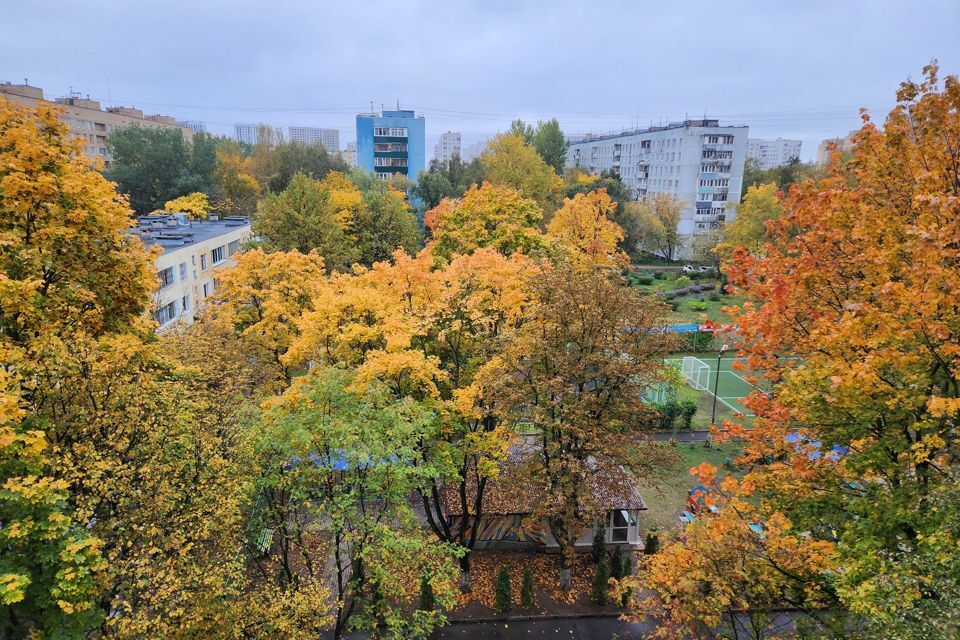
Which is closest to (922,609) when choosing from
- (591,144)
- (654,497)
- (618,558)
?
(618,558)

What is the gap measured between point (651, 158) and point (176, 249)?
72.7m

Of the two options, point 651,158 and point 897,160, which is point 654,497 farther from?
point 651,158

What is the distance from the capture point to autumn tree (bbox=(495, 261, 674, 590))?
1564 centimetres

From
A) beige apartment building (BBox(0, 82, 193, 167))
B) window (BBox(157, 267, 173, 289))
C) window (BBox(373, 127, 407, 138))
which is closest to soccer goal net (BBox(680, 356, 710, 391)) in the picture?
window (BBox(157, 267, 173, 289))

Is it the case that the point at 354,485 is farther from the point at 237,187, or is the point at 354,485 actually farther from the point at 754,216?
the point at 237,187

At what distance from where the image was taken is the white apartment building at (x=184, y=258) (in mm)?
31938

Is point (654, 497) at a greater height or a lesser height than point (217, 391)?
lesser

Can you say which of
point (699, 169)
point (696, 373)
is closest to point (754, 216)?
point (699, 169)

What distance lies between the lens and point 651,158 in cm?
8588

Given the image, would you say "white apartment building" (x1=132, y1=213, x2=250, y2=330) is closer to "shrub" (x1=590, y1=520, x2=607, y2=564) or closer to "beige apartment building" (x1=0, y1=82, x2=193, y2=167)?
"shrub" (x1=590, y1=520, x2=607, y2=564)

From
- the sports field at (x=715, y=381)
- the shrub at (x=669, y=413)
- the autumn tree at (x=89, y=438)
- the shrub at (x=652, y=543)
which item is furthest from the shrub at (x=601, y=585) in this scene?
the sports field at (x=715, y=381)

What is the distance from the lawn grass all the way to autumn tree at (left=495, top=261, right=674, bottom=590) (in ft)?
14.3

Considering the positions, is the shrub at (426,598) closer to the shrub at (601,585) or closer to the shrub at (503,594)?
the shrub at (503,594)

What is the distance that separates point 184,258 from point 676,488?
31.2 metres
